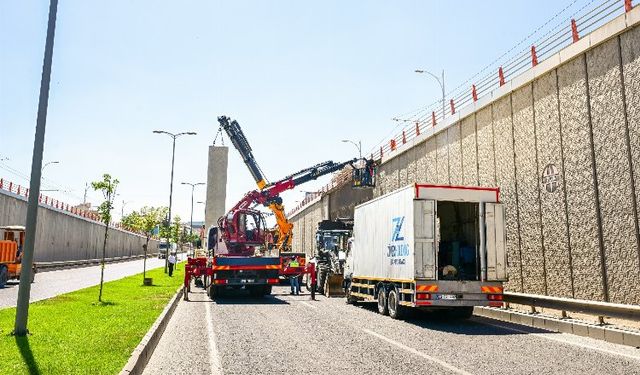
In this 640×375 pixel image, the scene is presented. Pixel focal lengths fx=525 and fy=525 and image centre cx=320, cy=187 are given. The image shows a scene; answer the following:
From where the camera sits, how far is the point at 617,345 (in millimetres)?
10070

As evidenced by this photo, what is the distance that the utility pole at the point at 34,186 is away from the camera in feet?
31.6

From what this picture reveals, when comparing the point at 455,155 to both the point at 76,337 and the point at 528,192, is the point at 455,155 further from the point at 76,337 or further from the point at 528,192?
the point at 76,337

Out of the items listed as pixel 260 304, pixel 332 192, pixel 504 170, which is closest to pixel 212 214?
pixel 332 192

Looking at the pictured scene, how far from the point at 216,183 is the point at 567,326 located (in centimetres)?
3580

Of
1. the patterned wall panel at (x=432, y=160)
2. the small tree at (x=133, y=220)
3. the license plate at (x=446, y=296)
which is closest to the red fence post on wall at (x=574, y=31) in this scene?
the license plate at (x=446, y=296)

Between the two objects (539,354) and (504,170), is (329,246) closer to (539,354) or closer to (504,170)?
(504,170)

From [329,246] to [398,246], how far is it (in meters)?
10.1

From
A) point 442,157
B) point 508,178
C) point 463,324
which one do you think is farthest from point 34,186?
point 442,157

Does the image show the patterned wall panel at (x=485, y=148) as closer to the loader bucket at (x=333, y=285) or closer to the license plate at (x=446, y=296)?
the license plate at (x=446, y=296)

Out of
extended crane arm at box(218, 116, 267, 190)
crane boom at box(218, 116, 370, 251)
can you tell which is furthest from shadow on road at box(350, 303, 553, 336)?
extended crane arm at box(218, 116, 267, 190)

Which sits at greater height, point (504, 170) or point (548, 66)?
point (548, 66)

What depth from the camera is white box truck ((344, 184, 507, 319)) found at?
13148 mm

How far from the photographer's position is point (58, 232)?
49656 millimetres

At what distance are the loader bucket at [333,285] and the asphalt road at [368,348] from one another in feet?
26.1
